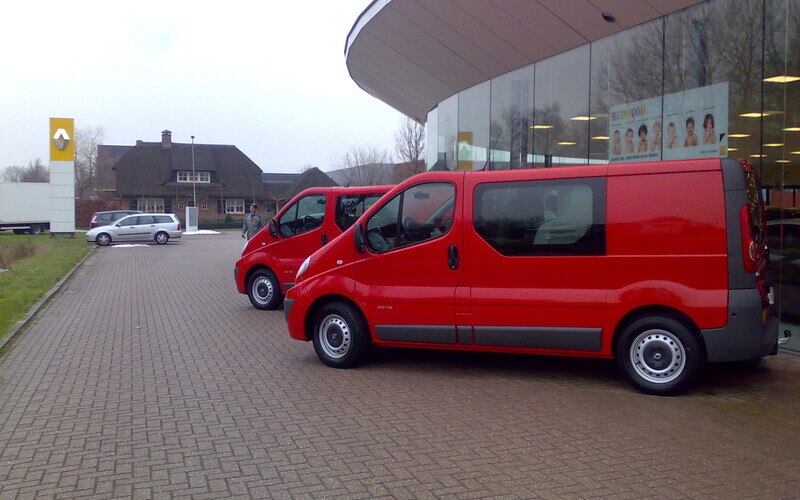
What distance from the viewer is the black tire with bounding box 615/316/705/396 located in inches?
276

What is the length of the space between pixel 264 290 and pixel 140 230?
29191 millimetres

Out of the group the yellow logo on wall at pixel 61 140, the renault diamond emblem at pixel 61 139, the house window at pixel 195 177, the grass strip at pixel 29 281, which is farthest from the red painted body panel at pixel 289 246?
the house window at pixel 195 177

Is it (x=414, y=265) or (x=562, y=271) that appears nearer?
(x=562, y=271)

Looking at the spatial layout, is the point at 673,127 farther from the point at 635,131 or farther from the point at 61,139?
the point at 61,139

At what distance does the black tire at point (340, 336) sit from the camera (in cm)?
853

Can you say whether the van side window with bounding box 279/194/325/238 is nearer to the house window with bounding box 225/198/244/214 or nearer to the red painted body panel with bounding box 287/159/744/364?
the red painted body panel with bounding box 287/159/744/364

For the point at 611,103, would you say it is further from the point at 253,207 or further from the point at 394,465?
the point at 253,207

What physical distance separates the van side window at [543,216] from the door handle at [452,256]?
0.32 m

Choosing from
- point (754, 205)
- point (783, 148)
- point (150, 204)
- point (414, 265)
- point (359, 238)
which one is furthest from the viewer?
point (150, 204)

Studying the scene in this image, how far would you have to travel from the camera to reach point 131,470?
209 inches

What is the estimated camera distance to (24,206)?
49500 mm

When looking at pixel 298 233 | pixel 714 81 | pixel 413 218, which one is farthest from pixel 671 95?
pixel 298 233

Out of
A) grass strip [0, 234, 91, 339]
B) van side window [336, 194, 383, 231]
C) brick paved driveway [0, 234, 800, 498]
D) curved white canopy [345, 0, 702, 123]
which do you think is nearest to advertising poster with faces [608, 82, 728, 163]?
curved white canopy [345, 0, 702, 123]

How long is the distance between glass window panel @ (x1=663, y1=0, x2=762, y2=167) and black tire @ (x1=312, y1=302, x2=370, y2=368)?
5862 mm
